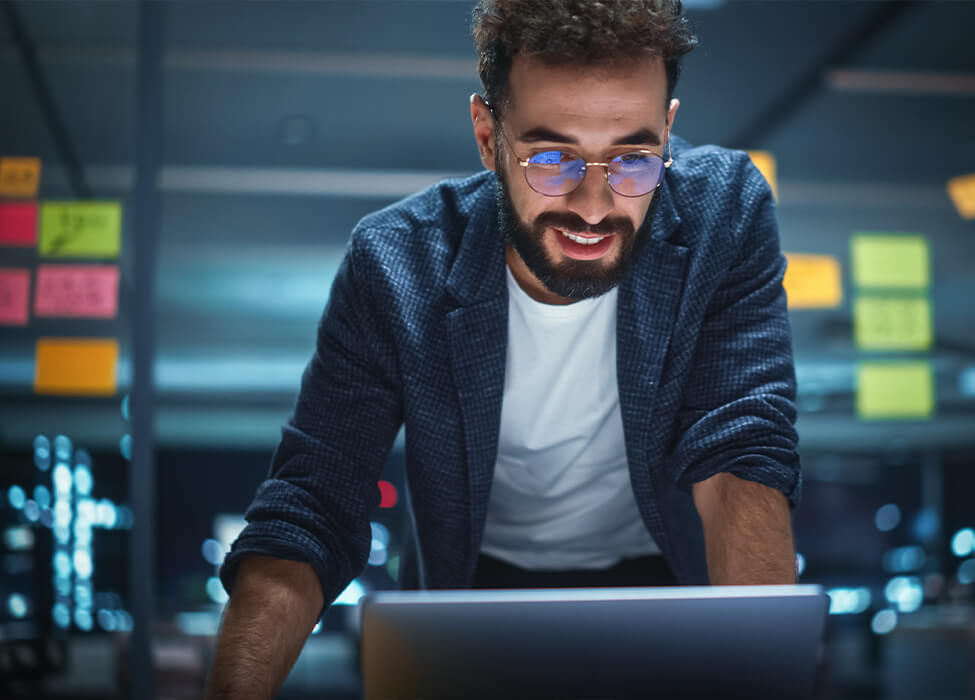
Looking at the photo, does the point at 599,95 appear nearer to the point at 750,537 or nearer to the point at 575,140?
the point at 575,140

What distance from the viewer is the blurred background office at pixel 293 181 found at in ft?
9.38

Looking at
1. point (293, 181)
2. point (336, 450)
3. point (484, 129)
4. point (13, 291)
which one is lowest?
point (336, 450)

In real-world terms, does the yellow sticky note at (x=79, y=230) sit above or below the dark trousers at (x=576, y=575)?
above

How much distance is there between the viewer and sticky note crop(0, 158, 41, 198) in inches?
116

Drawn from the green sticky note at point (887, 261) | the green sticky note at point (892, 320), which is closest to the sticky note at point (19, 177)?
the green sticky note at point (887, 261)

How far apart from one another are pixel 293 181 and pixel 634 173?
333cm

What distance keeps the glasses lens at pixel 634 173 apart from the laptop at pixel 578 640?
603 millimetres

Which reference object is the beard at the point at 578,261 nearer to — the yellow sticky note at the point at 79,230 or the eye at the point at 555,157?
the eye at the point at 555,157

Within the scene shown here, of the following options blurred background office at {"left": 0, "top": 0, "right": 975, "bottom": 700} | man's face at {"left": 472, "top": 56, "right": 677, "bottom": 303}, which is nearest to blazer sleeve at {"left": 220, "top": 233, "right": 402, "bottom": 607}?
man's face at {"left": 472, "top": 56, "right": 677, "bottom": 303}

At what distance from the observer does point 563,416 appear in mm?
1316

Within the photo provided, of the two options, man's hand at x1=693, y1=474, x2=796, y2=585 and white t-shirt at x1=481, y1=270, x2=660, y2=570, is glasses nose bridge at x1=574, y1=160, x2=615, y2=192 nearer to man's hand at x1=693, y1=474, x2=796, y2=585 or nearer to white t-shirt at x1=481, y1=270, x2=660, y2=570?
white t-shirt at x1=481, y1=270, x2=660, y2=570

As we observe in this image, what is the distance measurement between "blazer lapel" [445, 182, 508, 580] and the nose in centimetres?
18

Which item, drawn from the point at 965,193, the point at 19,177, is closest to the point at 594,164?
the point at 19,177

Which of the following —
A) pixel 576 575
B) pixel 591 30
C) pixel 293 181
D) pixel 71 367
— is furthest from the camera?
pixel 293 181
